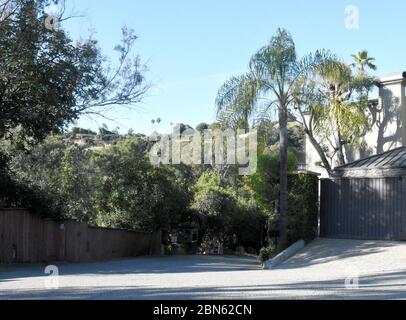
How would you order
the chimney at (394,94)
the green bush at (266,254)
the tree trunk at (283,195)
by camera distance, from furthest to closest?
the chimney at (394,94)
the tree trunk at (283,195)
the green bush at (266,254)

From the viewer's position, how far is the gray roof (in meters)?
20.5

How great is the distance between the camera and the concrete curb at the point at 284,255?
1873 cm

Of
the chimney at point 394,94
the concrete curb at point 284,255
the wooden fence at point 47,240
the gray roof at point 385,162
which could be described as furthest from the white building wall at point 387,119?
the wooden fence at point 47,240

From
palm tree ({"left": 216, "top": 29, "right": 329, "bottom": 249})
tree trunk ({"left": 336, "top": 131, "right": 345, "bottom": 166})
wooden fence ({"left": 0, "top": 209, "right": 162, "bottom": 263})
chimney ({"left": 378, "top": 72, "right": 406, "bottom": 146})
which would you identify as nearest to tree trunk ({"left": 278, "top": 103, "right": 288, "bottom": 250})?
palm tree ({"left": 216, "top": 29, "right": 329, "bottom": 249})

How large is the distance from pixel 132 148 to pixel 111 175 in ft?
6.67

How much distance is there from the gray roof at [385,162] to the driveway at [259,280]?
2.75 metres

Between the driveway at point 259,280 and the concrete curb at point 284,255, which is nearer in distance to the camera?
the driveway at point 259,280

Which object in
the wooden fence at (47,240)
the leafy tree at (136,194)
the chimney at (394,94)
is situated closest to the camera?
the wooden fence at (47,240)

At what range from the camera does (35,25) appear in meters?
17.3

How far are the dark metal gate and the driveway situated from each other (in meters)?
0.62

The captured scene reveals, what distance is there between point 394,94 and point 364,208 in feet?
41.9

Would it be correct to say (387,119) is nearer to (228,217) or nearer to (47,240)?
(228,217)

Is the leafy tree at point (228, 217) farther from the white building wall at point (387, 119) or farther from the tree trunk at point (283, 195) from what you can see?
the tree trunk at point (283, 195)

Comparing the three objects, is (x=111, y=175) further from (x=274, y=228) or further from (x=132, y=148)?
(x=274, y=228)
